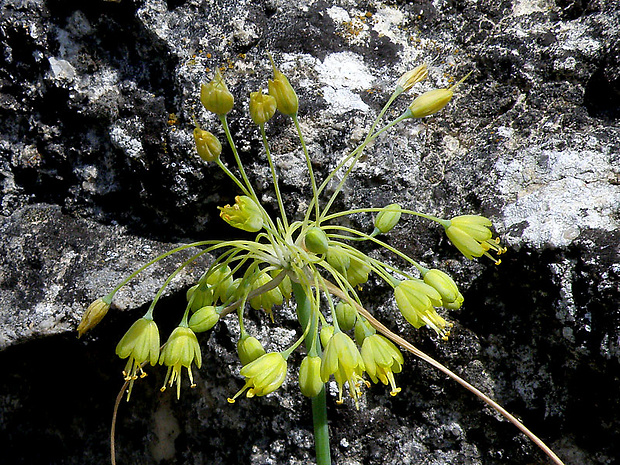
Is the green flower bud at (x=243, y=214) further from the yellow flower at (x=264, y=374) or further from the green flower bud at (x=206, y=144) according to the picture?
the yellow flower at (x=264, y=374)

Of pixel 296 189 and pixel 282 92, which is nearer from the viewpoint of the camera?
pixel 282 92

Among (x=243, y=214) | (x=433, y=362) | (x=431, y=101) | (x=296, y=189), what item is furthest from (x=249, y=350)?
(x=431, y=101)

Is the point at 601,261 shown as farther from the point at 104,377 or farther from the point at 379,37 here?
the point at 104,377

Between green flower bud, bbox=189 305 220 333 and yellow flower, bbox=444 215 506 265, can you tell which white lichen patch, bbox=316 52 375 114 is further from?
green flower bud, bbox=189 305 220 333

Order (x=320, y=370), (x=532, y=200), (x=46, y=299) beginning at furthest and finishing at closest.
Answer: (x=46, y=299)
(x=532, y=200)
(x=320, y=370)

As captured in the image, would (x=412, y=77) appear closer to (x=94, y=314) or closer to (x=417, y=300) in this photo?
(x=417, y=300)

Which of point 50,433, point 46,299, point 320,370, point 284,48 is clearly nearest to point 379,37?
point 284,48
